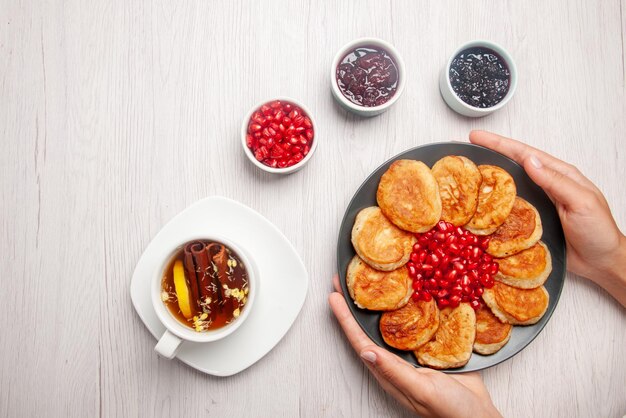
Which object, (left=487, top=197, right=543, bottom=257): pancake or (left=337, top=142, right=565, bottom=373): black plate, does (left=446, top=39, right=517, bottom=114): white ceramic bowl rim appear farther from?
(left=487, top=197, right=543, bottom=257): pancake

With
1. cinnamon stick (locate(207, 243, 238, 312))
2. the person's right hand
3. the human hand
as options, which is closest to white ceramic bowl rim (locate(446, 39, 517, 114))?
the person's right hand

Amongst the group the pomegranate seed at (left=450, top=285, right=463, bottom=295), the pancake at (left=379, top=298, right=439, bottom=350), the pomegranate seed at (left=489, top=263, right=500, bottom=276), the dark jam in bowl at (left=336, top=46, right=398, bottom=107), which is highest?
the dark jam in bowl at (left=336, top=46, right=398, bottom=107)

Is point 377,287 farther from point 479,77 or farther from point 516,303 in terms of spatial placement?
point 479,77

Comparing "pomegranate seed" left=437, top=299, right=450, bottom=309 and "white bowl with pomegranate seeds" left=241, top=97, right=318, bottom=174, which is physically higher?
"white bowl with pomegranate seeds" left=241, top=97, right=318, bottom=174

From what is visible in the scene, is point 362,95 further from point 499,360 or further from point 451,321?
point 499,360

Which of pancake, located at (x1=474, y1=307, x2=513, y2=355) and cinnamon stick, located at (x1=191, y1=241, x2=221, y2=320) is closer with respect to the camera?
cinnamon stick, located at (x1=191, y1=241, x2=221, y2=320)

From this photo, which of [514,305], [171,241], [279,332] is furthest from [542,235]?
[171,241]
